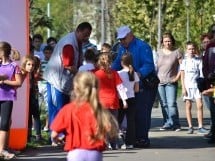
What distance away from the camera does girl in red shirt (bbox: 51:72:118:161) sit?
8.07 metres

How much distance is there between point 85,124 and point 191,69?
337 inches

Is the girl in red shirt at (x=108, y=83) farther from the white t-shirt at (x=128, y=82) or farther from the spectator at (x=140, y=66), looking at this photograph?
the spectator at (x=140, y=66)

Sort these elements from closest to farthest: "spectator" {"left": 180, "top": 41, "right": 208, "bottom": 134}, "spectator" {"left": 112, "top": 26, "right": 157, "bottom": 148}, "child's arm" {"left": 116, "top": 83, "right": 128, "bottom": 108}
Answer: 1. "child's arm" {"left": 116, "top": 83, "right": 128, "bottom": 108}
2. "spectator" {"left": 112, "top": 26, "right": 157, "bottom": 148}
3. "spectator" {"left": 180, "top": 41, "right": 208, "bottom": 134}

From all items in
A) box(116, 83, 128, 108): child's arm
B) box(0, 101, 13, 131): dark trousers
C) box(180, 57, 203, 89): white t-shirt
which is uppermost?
box(180, 57, 203, 89): white t-shirt

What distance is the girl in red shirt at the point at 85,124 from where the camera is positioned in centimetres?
807

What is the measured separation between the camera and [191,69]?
16484 millimetres

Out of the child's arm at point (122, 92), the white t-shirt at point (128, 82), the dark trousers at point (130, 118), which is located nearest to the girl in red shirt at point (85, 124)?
the child's arm at point (122, 92)

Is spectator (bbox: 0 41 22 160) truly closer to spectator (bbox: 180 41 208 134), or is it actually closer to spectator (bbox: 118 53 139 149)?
spectator (bbox: 118 53 139 149)

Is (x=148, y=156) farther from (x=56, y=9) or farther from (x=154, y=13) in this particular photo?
(x=56, y=9)

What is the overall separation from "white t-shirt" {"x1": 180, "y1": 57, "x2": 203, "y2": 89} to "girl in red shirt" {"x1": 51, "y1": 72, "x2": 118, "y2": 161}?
843 centimetres

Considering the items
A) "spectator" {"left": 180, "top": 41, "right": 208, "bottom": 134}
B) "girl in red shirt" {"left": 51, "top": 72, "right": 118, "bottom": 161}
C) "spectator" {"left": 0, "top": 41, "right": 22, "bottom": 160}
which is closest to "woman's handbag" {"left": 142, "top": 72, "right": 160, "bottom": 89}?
"spectator" {"left": 180, "top": 41, "right": 208, "bottom": 134}

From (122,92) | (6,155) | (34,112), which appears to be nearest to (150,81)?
(122,92)

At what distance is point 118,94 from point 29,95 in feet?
5.51

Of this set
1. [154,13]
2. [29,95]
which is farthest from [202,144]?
[154,13]
